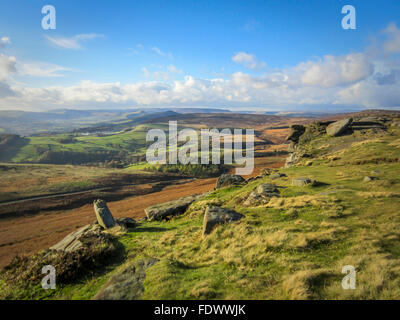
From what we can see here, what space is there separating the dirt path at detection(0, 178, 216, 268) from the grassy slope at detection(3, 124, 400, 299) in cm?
2022

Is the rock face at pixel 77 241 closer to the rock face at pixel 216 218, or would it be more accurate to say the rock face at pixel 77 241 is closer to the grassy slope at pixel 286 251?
the grassy slope at pixel 286 251

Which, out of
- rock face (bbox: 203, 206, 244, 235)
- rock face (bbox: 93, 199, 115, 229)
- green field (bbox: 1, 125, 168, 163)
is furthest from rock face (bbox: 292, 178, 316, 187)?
green field (bbox: 1, 125, 168, 163)

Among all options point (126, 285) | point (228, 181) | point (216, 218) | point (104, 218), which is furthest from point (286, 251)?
point (228, 181)

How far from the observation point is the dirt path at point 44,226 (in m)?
25.2

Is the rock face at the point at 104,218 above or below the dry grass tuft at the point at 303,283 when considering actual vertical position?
below

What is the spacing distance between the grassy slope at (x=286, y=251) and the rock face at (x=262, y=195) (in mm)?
1157

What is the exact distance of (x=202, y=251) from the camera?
976 cm

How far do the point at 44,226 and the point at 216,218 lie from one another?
33.5 meters

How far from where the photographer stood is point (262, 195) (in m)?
15.9

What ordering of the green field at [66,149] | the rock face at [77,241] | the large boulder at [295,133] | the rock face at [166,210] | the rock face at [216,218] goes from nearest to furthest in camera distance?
the rock face at [77,241]
the rock face at [216,218]
the rock face at [166,210]
the large boulder at [295,133]
the green field at [66,149]

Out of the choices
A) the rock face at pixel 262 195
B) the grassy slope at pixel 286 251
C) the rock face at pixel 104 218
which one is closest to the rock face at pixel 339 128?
the grassy slope at pixel 286 251

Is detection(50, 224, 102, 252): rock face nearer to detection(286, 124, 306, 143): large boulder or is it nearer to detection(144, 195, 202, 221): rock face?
detection(144, 195, 202, 221): rock face

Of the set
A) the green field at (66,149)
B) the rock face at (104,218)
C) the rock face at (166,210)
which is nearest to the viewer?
the rock face at (104,218)
